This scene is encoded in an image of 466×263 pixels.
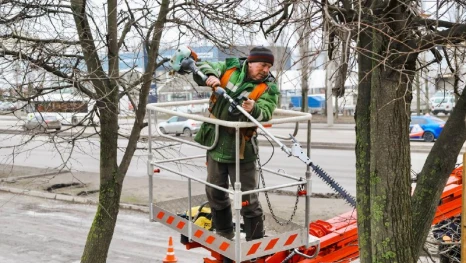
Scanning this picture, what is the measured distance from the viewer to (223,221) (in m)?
5.32

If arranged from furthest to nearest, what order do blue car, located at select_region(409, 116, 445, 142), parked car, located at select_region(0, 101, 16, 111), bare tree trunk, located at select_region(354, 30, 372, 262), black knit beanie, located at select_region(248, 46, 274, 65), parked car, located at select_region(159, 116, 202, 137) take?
parked car, located at select_region(159, 116, 202, 137) < blue car, located at select_region(409, 116, 445, 142) < parked car, located at select_region(0, 101, 16, 111) < black knit beanie, located at select_region(248, 46, 274, 65) < bare tree trunk, located at select_region(354, 30, 372, 262)

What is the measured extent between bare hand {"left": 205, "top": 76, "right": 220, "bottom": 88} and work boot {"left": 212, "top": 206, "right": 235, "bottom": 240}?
122 centimetres

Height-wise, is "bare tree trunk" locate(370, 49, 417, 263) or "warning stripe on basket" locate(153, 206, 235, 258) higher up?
"bare tree trunk" locate(370, 49, 417, 263)

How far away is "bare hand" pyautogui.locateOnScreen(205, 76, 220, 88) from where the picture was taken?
4.75 metres

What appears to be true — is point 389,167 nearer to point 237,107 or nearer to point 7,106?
point 237,107

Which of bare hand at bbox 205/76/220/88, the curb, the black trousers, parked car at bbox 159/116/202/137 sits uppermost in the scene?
bare hand at bbox 205/76/220/88

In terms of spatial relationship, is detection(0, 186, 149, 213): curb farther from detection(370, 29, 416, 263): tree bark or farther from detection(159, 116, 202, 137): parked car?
detection(159, 116, 202, 137): parked car

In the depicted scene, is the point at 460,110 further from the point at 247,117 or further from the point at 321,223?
the point at 321,223

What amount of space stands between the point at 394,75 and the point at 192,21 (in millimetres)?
3899

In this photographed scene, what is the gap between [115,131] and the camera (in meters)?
6.91

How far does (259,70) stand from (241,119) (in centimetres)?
46

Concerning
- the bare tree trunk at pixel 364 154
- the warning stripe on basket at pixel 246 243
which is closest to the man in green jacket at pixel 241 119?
the warning stripe on basket at pixel 246 243

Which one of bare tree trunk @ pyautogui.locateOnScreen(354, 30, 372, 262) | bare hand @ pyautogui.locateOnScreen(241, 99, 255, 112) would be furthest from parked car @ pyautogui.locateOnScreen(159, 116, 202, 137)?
bare tree trunk @ pyautogui.locateOnScreen(354, 30, 372, 262)

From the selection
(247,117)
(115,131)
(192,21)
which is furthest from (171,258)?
(247,117)
